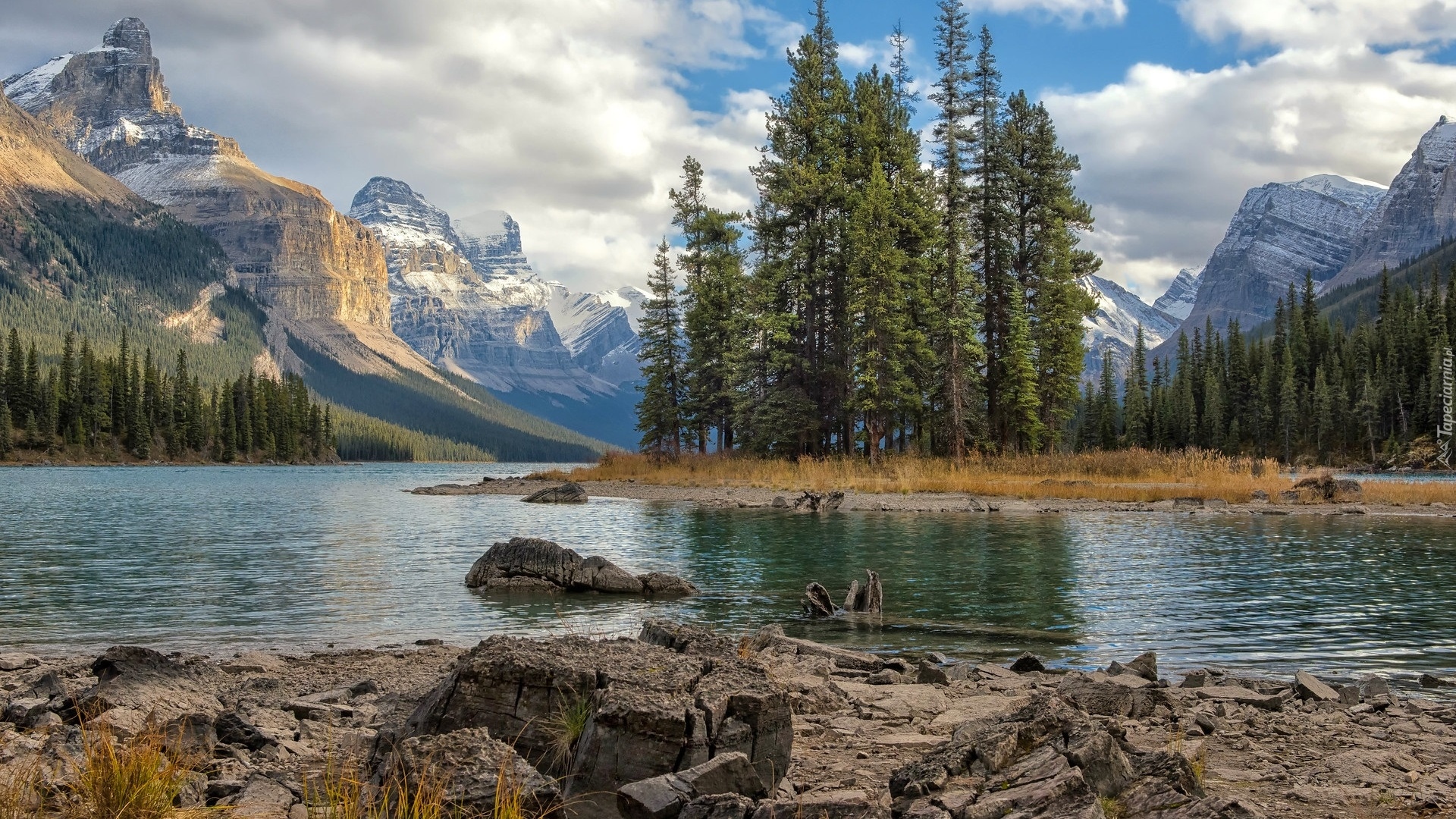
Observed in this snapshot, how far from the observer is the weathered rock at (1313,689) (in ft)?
30.1

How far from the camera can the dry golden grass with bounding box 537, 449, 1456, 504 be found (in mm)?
38531

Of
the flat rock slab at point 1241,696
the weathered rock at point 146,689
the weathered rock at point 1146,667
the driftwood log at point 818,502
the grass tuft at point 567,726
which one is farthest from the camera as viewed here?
the driftwood log at point 818,502

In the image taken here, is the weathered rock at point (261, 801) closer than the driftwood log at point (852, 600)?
Yes

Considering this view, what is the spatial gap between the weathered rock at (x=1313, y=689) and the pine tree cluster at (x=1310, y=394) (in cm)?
10458

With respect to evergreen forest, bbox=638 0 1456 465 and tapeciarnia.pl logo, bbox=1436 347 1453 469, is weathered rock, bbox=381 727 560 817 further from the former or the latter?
tapeciarnia.pl logo, bbox=1436 347 1453 469

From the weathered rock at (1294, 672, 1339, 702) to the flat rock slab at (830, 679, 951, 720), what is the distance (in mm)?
3676

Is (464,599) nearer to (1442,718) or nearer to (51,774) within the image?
(51,774)

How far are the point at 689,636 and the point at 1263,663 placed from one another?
7866 millimetres

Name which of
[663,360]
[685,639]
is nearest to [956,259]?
[663,360]

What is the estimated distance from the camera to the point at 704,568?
72.6ft

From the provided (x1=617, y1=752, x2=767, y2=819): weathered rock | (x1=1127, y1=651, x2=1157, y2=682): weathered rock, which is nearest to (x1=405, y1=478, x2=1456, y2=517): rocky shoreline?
(x1=1127, y1=651, x2=1157, y2=682): weathered rock

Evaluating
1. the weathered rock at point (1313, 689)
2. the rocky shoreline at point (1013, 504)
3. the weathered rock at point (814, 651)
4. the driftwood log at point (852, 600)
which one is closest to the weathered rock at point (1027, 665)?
the weathered rock at point (814, 651)

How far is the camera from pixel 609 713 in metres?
5.88

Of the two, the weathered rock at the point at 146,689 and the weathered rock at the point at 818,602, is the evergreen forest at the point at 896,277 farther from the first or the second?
the weathered rock at the point at 146,689
